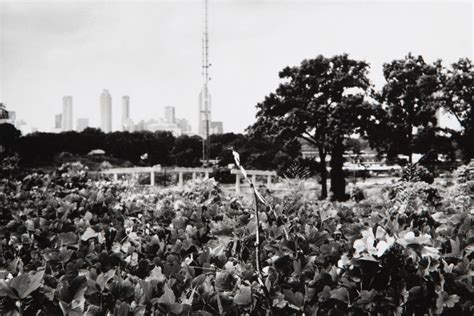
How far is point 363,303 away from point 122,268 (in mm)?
1000

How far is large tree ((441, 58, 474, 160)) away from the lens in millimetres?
36594

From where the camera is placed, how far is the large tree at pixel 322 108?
3547cm

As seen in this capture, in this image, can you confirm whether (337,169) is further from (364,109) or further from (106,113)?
(106,113)

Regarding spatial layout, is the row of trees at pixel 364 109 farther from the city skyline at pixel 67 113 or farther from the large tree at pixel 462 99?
the city skyline at pixel 67 113

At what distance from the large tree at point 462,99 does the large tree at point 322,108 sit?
640 centimetres

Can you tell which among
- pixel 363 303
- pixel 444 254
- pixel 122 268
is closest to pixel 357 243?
pixel 363 303

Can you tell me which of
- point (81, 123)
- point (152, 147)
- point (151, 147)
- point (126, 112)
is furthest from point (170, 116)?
point (152, 147)

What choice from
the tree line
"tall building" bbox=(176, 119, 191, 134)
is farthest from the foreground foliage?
"tall building" bbox=(176, 119, 191, 134)

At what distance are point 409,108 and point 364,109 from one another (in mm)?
6533

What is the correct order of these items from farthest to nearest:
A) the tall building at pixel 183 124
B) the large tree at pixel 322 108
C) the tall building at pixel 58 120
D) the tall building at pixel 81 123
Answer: the tall building at pixel 183 124 → the tall building at pixel 81 123 → the tall building at pixel 58 120 → the large tree at pixel 322 108

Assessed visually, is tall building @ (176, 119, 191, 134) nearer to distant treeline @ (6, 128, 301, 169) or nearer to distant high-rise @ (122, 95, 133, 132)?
distant high-rise @ (122, 95, 133, 132)

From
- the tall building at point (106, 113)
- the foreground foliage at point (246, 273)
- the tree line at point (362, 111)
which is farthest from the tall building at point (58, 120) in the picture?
the foreground foliage at point (246, 273)

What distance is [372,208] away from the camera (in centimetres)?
282

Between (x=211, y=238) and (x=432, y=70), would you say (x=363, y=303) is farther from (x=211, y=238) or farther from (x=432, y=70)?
(x=432, y=70)
